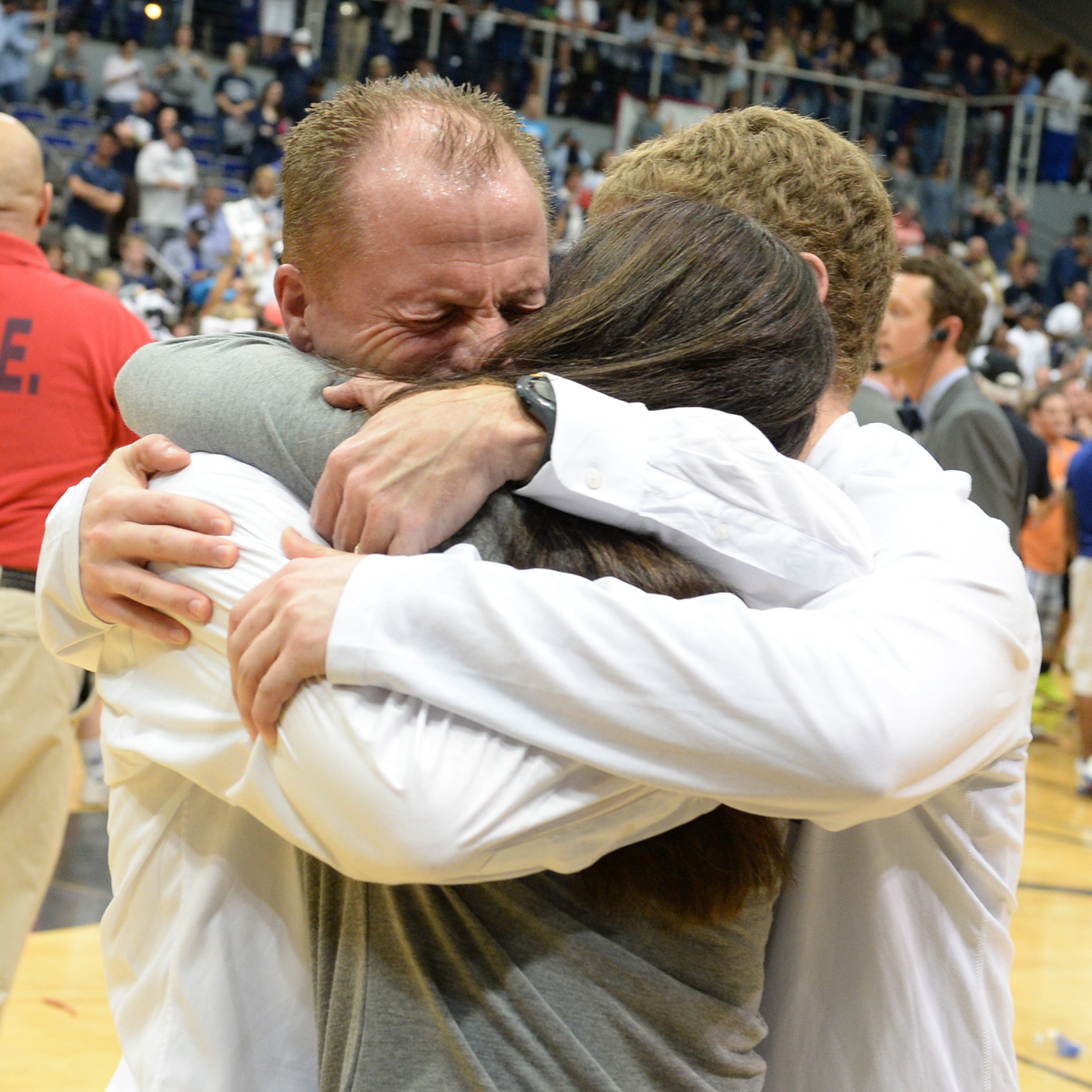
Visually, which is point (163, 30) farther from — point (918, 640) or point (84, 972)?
point (918, 640)

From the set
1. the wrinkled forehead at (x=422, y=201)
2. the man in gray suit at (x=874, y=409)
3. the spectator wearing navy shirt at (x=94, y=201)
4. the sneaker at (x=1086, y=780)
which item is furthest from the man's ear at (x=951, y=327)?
the spectator wearing navy shirt at (x=94, y=201)

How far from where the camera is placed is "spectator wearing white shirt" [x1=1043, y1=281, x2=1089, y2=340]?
43.2ft

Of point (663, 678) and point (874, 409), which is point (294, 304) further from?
point (874, 409)

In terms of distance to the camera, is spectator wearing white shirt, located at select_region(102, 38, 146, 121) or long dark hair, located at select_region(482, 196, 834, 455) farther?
spectator wearing white shirt, located at select_region(102, 38, 146, 121)

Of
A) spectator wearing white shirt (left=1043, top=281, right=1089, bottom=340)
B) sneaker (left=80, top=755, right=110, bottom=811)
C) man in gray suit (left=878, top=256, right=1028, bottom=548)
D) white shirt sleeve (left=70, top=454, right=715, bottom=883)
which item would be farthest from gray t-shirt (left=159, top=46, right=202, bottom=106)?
white shirt sleeve (left=70, top=454, right=715, bottom=883)

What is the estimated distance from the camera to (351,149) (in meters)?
1.08

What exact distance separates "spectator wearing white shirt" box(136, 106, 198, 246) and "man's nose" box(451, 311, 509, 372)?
967cm

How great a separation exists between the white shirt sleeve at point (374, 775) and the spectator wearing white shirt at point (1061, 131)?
51.9 feet

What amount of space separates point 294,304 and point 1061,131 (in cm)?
1609

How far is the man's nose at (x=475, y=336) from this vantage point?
1077 mm

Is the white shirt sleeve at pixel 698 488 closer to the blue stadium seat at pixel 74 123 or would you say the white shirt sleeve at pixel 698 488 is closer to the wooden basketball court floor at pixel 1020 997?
the wooden basketball court floor at pixel 1020 997

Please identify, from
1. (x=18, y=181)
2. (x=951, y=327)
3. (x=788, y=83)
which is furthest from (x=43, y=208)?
(x=788, y=83)

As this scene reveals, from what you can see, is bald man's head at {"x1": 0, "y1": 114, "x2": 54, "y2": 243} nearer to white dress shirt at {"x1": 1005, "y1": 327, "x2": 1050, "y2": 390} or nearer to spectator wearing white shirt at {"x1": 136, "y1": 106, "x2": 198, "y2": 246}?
spectator wearing white shirt at {"x1": 136, "y1": 106, "x2": 198, "y2": 246}

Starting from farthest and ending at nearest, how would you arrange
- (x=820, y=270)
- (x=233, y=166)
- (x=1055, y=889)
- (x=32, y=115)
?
(x=233, y=166) → (x=32, y=115) → (x=1055, y=889) → (x=820, y=270)
